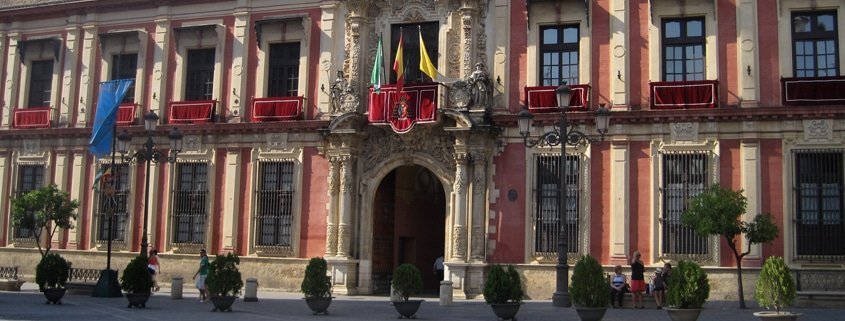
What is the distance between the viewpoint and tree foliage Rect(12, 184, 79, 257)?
3167cm

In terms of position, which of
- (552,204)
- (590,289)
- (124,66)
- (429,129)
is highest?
(124,66)

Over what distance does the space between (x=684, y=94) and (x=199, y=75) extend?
54.0 ft

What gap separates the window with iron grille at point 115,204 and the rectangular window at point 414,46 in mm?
10639

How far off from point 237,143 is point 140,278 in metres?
9.96

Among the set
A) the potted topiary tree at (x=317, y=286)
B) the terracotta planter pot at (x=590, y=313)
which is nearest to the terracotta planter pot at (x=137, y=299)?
the potted topiary tree at (x=317, y=286)

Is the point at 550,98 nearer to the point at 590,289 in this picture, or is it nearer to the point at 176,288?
the point at 590,289

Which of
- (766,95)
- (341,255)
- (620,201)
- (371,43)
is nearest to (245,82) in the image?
(371,43)

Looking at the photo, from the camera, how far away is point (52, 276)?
2312 cm

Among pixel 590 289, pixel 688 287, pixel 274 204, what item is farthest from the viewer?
pixel 274 204

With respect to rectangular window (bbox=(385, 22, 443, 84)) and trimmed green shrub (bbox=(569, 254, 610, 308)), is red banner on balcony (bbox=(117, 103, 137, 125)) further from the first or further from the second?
trimmed green shrub (bbox=(569, 254, 610, 308))

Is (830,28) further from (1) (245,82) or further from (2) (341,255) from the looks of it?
(1) (245,82)

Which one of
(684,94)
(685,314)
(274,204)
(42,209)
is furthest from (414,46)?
(685,314)

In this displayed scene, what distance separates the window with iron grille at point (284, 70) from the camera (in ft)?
105

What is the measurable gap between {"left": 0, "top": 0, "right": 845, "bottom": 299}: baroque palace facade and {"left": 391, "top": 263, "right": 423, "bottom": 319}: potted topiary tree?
7.55 meters
